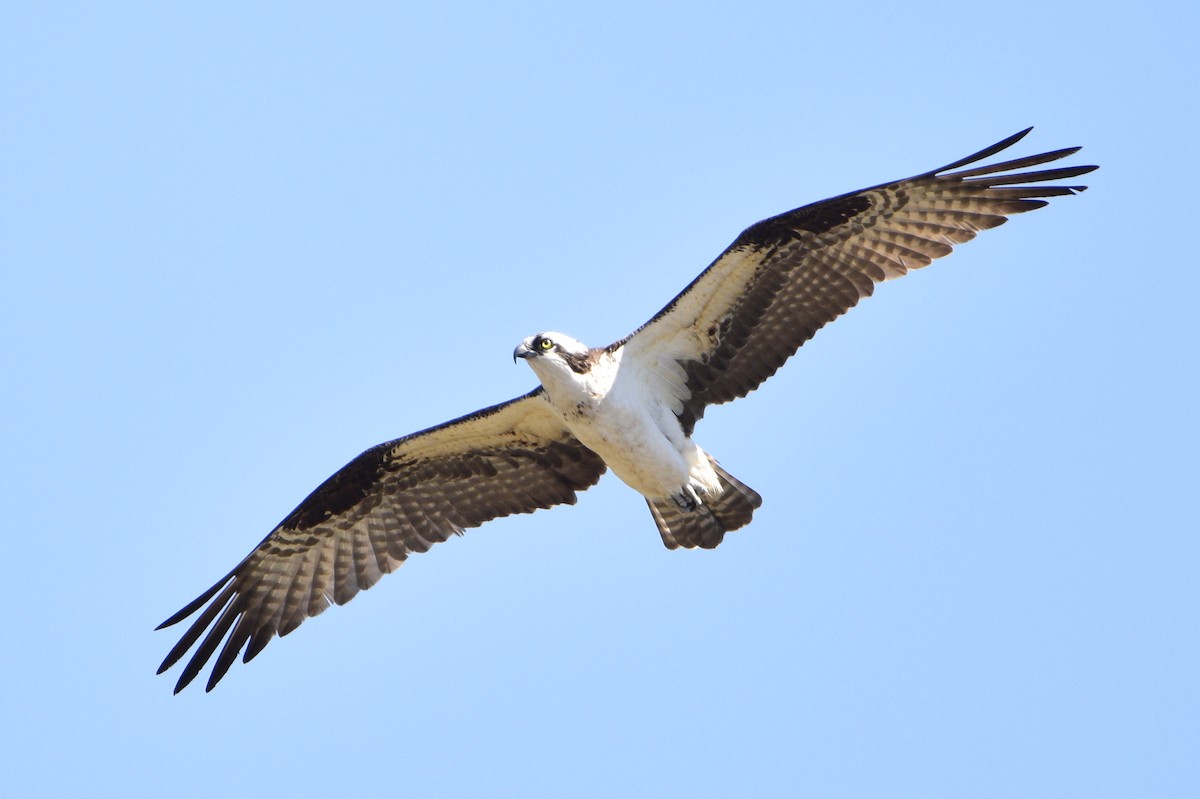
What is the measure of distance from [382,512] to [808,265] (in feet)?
13.7

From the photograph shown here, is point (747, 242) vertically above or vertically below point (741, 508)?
above

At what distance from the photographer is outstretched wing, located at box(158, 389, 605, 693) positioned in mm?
14148

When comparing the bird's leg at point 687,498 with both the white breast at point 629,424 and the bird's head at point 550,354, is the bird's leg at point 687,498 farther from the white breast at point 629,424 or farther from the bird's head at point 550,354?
the bird's head at point 550,354

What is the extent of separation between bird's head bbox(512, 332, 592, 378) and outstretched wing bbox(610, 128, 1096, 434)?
2.07 feet

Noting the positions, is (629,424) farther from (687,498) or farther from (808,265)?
(808,265)

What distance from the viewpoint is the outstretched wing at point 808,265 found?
42.9 feet

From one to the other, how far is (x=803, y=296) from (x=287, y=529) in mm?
4763

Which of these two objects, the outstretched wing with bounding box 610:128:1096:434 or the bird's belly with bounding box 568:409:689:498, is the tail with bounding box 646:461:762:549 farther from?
the outstretched wing with bounding box 610:128:1096:434

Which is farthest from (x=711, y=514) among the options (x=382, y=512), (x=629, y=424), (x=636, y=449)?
(x=382, y=512)

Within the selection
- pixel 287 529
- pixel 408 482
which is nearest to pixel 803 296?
pixel 408 482

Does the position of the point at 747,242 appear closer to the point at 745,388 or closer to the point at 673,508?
the point at 745,388

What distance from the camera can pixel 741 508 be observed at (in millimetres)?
13523

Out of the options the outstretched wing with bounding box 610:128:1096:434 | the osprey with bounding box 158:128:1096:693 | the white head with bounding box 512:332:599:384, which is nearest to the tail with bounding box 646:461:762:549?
the osprey with bounding box 158:128:1096:693

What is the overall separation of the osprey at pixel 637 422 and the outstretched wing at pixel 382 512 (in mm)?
12
